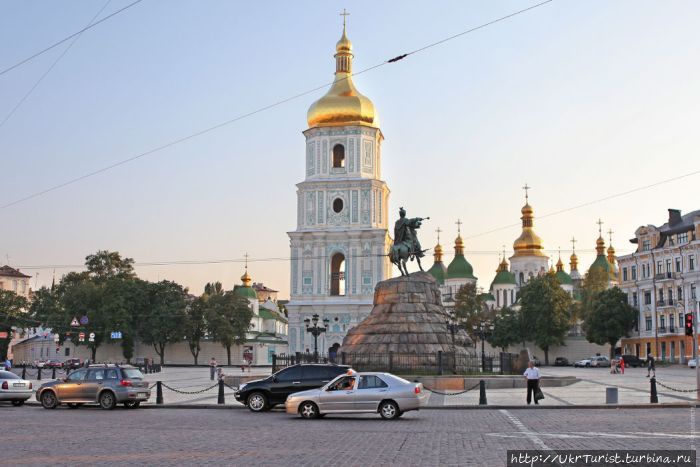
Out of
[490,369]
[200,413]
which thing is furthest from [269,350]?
[200,413]

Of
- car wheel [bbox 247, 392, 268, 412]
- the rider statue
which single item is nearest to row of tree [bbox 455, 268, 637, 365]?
the rider statue

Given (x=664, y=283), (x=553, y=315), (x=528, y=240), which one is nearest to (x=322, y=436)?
(x=664, y=283)

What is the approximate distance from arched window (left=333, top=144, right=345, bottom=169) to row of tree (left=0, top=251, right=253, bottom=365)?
15820 mm

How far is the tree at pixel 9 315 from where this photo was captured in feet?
270

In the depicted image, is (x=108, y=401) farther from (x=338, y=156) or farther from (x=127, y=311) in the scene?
(x=338, y=156)

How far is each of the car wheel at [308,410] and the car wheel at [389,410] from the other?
1.62 m

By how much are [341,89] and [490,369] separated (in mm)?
49360

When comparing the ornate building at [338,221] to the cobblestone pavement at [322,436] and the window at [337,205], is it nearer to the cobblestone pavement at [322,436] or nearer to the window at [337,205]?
the window at [337,205]

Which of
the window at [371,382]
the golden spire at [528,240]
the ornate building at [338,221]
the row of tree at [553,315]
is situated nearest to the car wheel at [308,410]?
the window at [371,382]

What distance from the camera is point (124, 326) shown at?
3147 inches

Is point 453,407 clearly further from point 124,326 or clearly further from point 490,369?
point 124,326

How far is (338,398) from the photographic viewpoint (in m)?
21.6

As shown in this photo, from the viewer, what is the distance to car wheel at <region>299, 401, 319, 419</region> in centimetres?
2183

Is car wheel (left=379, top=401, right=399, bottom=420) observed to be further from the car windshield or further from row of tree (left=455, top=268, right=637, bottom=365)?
row of tree (left=455, top=268, right=637, bottom=365)
